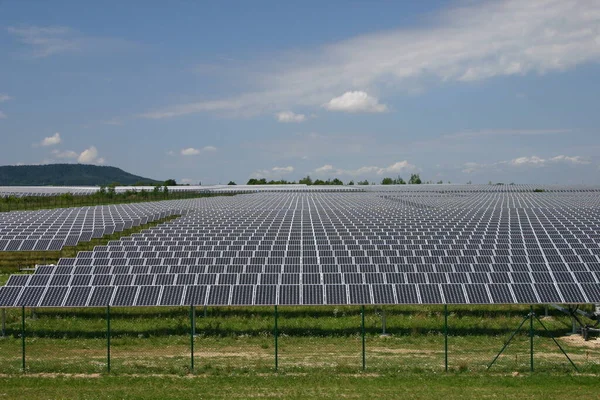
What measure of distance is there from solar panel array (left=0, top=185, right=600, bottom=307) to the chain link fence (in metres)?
1.13

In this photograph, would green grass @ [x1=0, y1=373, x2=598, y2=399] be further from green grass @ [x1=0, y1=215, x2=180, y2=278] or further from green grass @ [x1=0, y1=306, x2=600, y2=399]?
green grass @ [x1=0, y1=215, x2=180, y2=278]

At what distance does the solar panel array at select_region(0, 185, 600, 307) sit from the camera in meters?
20.2

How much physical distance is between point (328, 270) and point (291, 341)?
4.83m

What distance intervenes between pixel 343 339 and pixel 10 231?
3050cm

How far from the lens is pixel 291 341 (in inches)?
805

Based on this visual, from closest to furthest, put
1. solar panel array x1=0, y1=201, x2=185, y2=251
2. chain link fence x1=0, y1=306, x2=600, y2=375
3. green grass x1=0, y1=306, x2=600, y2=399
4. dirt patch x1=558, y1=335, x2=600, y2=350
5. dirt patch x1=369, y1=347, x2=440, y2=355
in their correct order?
green grass x1=0, y1=306, x2=600, y2=399, chain link fence x1=0, y1=306, x2=600, y2=375, dirt patch x1=369, y1=347, x2=440, y2=355, dirt patch x1=558, y1=335, x2=600, y2=350, solar panel array x1=0, y1=201, x2=185, y2=251

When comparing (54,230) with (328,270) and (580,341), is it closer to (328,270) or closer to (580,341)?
(328,270)

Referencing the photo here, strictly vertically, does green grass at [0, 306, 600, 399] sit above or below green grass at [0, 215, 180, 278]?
below

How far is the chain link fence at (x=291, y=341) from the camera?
1714 centimetres

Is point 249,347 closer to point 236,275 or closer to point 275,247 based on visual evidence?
point 236,275

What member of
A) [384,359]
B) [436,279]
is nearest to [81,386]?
[384,359]

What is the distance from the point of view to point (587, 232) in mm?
38906

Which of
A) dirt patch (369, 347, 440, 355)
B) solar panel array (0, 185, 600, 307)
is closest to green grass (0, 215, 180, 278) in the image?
solar panel array (0, 185, 600, 307)

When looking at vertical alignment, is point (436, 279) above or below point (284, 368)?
above
